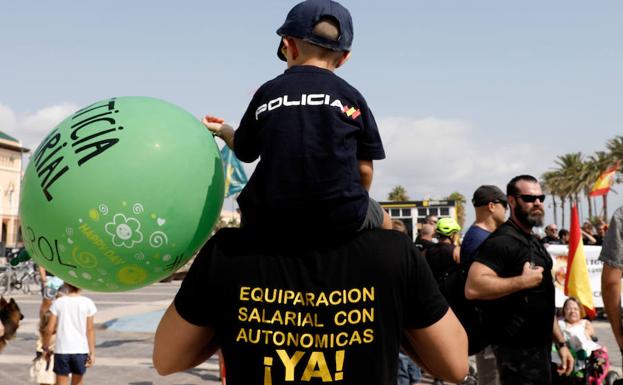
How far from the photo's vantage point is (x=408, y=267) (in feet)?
5.58

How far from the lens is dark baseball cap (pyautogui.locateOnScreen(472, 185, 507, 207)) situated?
229 inches

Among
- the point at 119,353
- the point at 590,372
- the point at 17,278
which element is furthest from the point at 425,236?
the point at 17,278

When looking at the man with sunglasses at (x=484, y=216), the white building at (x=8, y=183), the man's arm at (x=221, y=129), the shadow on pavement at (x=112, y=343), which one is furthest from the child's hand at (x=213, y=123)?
the white building at (x=8, y=183)

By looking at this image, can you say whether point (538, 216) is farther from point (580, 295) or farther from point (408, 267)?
point (580, 295)

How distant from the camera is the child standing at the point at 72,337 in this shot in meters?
6.88

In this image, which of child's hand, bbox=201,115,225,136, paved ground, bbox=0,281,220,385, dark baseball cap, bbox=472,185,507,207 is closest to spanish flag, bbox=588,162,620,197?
paved ground, bbox=0,281,220,385

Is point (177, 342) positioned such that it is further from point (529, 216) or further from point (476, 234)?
point (476, 234)

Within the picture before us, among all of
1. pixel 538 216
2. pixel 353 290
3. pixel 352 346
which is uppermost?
pixel 538 216

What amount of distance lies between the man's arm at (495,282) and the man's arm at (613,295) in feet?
1.77

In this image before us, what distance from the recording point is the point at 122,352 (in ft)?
36.7

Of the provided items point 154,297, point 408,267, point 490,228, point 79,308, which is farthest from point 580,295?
point 154,297

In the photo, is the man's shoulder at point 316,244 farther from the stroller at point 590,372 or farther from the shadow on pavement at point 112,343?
the shadow on pavement at point 112,343

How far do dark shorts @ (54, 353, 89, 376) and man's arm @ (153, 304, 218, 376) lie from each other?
5.67 meters

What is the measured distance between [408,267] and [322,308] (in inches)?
10.0
